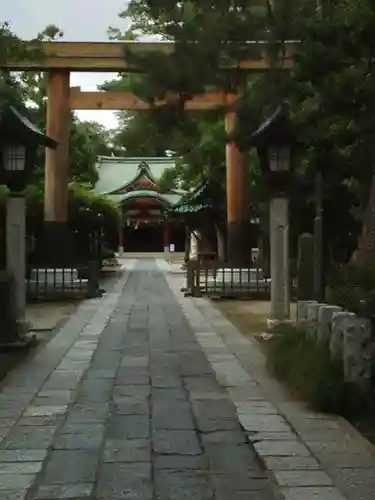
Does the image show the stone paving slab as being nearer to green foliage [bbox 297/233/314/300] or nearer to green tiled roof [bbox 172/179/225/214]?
green foliage [bbox 297/233/314/300]

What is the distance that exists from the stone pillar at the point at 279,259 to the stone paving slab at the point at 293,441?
2.18 metres

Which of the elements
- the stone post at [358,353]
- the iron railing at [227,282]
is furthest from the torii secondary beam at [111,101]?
the stone post at [358,353]

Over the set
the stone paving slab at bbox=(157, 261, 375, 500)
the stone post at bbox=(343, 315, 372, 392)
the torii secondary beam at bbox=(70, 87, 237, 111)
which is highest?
the torii secondary beam at bbox=(70, 87, 237, 111)

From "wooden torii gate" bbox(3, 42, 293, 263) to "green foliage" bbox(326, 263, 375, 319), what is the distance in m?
11.1

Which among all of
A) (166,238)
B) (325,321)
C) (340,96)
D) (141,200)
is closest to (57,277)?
(340,96)

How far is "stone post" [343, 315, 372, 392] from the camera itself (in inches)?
262

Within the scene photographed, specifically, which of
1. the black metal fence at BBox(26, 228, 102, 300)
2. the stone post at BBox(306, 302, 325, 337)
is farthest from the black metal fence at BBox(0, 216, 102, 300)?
the stone post at BBox(306, 302, 325, 337)

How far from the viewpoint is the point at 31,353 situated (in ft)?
33.0

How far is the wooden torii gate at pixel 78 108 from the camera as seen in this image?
20156mm

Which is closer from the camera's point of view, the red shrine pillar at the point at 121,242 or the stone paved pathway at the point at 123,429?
the stone paved pathway at the point at 123,429

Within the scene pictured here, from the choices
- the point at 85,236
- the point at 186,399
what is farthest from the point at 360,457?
the point at 85,236

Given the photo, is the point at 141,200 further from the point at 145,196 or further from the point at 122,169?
the point at 122,169

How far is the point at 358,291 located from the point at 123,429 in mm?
2630

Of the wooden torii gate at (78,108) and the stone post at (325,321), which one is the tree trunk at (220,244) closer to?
the wooden torii gate at (78,108)
